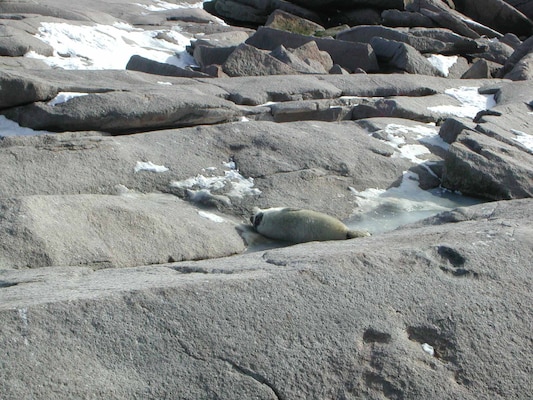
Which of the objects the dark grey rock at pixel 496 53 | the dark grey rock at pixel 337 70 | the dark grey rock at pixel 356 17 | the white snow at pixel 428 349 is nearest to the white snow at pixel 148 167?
the white snow at pixel 428 349

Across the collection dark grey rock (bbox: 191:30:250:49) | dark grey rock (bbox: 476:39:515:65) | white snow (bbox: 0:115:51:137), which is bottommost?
dark grey rock (bbox: 191:30:250:49)

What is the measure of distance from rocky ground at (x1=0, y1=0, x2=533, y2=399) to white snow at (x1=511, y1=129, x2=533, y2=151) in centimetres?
3

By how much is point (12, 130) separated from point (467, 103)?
245 inches

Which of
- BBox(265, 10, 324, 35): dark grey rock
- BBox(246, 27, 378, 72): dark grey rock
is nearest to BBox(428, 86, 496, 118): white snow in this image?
BBox(246, 27, 378, 72): dark grey rock

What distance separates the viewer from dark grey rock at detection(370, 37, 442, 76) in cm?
1343

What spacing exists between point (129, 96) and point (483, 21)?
50.8ft

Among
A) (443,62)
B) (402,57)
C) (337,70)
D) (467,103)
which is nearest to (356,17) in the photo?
(443,62)

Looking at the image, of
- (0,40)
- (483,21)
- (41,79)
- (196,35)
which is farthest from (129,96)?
(483,21)

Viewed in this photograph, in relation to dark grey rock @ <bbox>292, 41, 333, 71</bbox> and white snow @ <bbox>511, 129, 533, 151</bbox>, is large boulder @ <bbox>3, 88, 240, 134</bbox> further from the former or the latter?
dark grey rock @ <bbox>292, 41, 333, 71</bbox>

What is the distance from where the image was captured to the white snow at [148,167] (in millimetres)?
7270

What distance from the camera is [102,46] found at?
1311cm

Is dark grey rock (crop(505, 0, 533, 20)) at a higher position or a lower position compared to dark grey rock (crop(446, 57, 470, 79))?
lower

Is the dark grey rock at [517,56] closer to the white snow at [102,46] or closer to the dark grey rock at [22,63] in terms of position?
the white snow at [102,46]

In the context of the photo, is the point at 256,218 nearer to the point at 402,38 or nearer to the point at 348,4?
the point at 402,38
